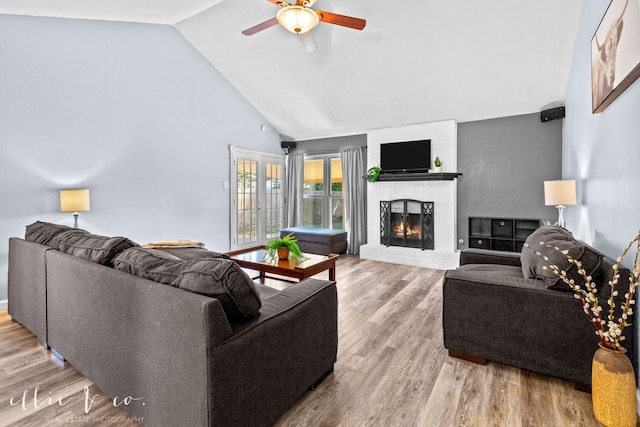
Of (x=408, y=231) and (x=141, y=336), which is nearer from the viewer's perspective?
(x=141, y=336)

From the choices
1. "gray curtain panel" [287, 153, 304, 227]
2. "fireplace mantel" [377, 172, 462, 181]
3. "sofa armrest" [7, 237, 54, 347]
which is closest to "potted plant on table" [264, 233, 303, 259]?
"sofa armrest" [7, 237, 54, 347]

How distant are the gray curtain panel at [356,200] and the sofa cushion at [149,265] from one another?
4.89m

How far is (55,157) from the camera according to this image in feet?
12.1

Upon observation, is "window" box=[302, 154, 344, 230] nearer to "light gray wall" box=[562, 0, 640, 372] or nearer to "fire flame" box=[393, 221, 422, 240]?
"fire flame" box=[393, 221, 422, 240]

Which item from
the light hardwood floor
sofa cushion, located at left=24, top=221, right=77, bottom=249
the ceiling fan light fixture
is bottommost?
the light hardwood floor

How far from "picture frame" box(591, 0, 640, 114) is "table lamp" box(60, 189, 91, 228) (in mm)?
4781

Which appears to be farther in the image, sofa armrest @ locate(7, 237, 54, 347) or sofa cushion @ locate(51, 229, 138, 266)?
sofa armrest @ locate(7, 237, 54, 347)

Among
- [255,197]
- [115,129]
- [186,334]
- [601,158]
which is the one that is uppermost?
[115,129]

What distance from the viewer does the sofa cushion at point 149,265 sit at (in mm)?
1478

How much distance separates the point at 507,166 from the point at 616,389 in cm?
413

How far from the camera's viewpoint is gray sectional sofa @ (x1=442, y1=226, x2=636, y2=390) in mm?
1845

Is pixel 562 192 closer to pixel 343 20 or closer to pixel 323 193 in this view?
pixel 343 20

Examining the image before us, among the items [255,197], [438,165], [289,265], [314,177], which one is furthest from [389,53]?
[255,197]

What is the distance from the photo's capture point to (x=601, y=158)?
2.51 meters
